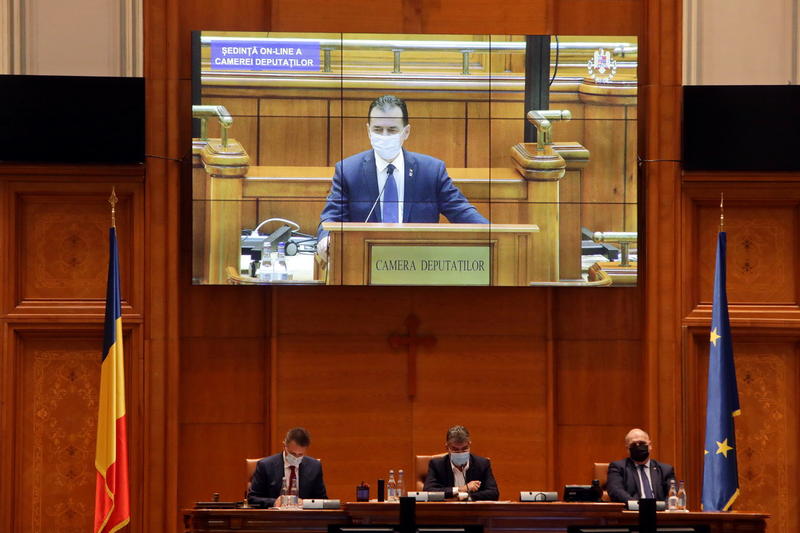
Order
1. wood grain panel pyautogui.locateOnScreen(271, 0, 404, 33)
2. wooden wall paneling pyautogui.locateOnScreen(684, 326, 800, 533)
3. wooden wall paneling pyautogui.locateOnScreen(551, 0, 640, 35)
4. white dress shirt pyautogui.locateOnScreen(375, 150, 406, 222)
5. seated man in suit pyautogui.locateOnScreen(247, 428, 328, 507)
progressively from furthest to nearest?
wooden wall paneling pyautogui.locateOnScreen(551, 0, 640, 35) → wood grain panel pyautogui.locateOnScreen(271, 0, 404, 33) → wooden wall paneling pyautogui.locateOnScreen(684, 326, 800, 533) → white dress shirt pyautogui.locateOnScreen(375, 150, 406, 222) → seated man in suit pyautogui.locateOnScreen(247, 428, 328, 507)

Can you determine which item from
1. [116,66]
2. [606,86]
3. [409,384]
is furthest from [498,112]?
[116,66]

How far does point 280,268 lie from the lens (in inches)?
359

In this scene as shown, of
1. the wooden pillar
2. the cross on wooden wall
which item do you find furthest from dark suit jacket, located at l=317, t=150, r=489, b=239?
the cross on wooden wall

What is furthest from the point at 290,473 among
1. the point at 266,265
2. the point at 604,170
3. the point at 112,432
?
the point at 604,170

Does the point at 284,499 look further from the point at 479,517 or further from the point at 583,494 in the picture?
the point at 583,494

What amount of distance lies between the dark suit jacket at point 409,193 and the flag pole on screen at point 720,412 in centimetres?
178

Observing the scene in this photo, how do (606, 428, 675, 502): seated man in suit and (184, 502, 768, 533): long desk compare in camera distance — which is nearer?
(184, 502, 768, 533): long desk

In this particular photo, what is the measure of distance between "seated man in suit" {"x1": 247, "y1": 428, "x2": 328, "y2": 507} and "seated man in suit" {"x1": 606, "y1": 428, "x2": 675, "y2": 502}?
1943mm

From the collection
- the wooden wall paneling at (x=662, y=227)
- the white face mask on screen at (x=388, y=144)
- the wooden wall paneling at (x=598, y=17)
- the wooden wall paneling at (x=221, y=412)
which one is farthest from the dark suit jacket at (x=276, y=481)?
the wooden wall paneling at (x=598, y=17)

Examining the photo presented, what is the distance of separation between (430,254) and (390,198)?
0.51 m

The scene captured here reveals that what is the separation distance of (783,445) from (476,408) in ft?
7.57

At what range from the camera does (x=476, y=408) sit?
9.45 meters

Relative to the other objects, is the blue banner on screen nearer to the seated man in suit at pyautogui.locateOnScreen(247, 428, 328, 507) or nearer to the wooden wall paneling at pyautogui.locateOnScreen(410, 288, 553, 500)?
the wooden wall paneling at pyautogui.locateOnScreen(410, 288, 553, 500)

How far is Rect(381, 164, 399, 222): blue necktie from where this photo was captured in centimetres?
917
